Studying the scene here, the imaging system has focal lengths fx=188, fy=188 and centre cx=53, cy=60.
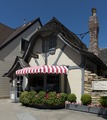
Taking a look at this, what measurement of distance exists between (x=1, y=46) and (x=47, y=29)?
595 cm

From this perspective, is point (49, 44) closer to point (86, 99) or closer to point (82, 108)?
point (86, 99)

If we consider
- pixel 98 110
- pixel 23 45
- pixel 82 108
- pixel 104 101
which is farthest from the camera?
pixel 23 45

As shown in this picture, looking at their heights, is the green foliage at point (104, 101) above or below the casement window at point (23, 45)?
below

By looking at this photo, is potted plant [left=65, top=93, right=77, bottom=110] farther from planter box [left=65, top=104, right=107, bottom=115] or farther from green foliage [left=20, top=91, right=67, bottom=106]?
green foliage [left=20, top=91, right=67, bottom=106]

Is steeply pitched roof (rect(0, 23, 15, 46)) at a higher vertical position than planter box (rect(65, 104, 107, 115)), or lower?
higher

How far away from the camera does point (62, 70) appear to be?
12.8 metres

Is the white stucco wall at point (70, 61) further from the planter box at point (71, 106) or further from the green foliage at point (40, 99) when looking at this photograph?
the green foliage at point (40, 99)

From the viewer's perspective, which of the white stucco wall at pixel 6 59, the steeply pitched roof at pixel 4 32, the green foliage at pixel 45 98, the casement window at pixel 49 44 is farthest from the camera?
the steeply pitched roof at pixel 4 32

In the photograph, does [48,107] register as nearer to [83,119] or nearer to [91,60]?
[83,119]

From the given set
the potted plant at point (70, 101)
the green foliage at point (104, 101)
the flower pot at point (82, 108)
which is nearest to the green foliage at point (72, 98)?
the potted plant at point (70, 101)

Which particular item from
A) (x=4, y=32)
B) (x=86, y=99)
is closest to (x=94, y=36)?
(x=86, y=99)

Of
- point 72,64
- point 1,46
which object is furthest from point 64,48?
point 1,46

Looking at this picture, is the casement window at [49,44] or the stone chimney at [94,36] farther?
the stone chimney at [94,36]

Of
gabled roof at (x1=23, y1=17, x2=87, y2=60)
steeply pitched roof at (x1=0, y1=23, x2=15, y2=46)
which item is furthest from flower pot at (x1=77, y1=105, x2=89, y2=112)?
steeply pitched roof at (x1=0, y1=23, x2=15, y2=46)
